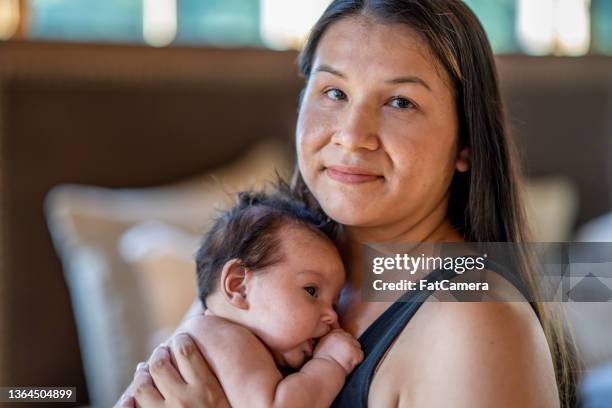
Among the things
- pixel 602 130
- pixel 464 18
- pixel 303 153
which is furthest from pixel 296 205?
pixel 602 130

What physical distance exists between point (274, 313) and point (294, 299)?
0.03 metres

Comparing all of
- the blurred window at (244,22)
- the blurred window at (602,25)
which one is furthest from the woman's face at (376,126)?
the blurred window at (602,25)

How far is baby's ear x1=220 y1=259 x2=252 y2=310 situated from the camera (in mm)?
956

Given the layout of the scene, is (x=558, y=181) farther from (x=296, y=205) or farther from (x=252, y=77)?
(x=296, y=205)

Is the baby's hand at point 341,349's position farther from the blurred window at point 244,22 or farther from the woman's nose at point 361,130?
the blurred window at point 244,22

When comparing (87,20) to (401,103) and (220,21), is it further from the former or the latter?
(401,103)

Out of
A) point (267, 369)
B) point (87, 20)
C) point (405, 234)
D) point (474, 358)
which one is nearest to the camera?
point (474, 358)

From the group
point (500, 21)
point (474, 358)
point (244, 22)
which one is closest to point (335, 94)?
point (474, 358)

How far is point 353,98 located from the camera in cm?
→ 92

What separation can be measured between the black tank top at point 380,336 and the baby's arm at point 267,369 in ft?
0.03

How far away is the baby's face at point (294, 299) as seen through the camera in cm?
93

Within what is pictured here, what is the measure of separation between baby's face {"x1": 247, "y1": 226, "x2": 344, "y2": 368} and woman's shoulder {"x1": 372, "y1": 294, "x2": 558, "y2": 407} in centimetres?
11

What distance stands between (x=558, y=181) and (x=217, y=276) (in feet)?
6.68

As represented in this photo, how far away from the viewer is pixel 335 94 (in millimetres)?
956
